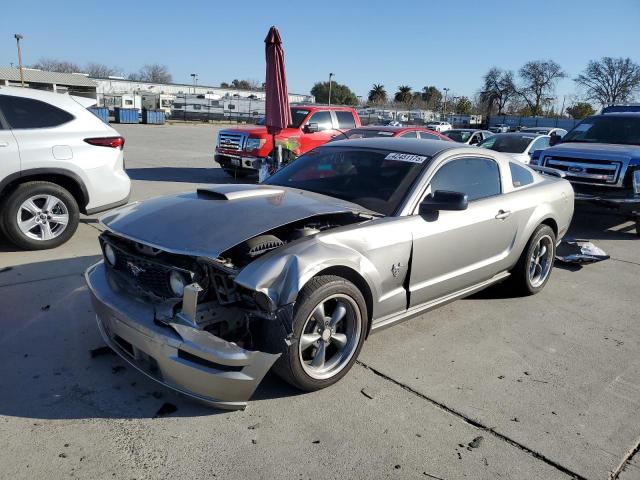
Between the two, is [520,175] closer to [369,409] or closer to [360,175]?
[360,175]

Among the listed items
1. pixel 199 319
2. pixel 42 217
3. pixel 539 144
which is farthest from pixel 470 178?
pixel 539 144

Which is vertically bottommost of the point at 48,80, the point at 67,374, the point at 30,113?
the point at 67,374

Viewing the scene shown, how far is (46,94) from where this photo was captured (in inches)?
236

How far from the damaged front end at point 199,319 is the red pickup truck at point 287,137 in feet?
26.0

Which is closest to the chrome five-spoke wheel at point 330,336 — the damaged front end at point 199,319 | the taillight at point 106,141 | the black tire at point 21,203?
the damaged front end at point 199,319

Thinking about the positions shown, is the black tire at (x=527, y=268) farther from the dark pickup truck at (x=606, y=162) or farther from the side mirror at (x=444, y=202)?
the dark pickup truck at (x=606, y=162)

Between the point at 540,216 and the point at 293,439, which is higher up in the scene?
the point at 540,216

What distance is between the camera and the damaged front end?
2.73m

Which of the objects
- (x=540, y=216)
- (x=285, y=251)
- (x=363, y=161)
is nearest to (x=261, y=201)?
(x=285, y=251)

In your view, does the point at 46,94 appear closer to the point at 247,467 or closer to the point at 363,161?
the point at 363,161

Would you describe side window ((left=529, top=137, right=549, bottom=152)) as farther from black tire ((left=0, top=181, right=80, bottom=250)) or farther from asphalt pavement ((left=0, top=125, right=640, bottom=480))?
black tire ((left=0, top=181, right=80, bottom=250))

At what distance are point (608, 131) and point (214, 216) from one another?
Answer: 8840 millimetres

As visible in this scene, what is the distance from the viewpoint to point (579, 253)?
684 cm

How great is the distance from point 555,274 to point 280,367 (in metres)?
4.29
